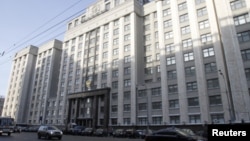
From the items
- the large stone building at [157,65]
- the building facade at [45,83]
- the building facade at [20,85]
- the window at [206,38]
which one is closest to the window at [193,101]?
the large stone building at [157,65]

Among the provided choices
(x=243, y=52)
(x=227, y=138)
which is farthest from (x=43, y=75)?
(x=227, y=138)

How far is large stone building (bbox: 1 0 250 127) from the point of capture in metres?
37.3

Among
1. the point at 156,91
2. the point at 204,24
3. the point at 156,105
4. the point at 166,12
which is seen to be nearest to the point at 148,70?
the point at 156,91

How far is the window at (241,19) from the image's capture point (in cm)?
3751

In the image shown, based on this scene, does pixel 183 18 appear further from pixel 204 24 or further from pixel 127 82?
pixel 127 82

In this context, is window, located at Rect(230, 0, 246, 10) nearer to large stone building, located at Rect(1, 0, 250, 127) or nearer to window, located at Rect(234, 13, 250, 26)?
large stone building, located at Rect(1, 0, 250, 127)

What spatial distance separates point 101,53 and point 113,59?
17.9 feet

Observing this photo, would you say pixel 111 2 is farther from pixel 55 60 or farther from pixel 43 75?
pixel 43 75

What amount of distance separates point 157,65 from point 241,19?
775 inches

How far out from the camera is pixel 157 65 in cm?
5016

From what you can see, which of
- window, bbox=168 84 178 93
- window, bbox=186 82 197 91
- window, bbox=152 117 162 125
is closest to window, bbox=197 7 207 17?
window, bbox=186 82 197 91

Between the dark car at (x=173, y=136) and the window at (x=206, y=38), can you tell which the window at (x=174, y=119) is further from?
the dark car at (x=173, y=136)

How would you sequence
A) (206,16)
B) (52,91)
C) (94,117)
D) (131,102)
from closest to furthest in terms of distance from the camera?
1. (206,16)
2. (131,102)
3. (94,117)
4. (52,91)

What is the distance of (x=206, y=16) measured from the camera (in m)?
42.7
